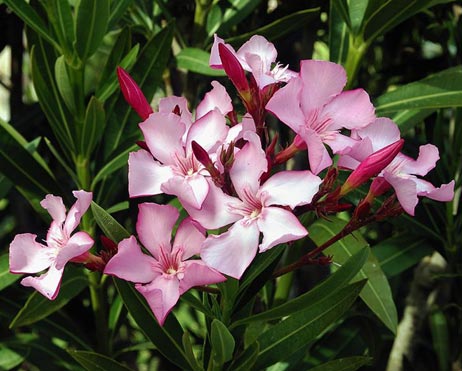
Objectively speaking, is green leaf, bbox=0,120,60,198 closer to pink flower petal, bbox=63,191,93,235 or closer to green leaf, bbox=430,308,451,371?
pink flower petal, bbox=63,191,93,235

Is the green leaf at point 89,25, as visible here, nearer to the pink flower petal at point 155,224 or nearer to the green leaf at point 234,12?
the green leaf at point 234,12

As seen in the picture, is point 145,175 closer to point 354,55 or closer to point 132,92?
point 132,92

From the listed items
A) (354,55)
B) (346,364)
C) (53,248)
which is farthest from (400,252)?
(53,248)

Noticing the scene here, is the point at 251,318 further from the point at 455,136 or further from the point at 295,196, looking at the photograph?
the point at 455,136

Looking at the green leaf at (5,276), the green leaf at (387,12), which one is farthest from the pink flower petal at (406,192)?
the green leaf at (5,276)

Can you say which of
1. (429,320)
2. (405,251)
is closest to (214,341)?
(405,251)

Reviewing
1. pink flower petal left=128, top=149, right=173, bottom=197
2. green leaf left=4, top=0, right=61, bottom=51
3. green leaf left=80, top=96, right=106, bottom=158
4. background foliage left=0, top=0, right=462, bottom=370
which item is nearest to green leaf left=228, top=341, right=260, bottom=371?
background foliage left=0, top=0, right=462, bottom=370
